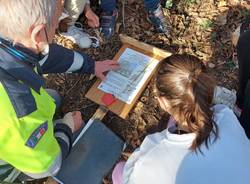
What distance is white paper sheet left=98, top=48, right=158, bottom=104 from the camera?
3.05 m

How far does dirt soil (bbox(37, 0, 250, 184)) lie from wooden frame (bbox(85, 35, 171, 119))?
3.8 inches

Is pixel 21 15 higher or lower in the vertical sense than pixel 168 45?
higher

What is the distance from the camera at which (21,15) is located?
1.85m

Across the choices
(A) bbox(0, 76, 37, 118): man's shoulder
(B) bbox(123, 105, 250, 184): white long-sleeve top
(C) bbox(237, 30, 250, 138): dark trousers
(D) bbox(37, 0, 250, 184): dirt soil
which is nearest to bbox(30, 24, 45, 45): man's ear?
(A) bbox(0, 76, 37, 118): man's shoulder

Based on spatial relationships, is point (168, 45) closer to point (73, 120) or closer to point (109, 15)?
point (109, 15)

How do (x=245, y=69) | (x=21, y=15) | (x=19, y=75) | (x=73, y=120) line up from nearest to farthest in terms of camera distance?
(x=21, y=15)
(x=19, y=75)
(x=245, y=69)
(x=73, y=120)

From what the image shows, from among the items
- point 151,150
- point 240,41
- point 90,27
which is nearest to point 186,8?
point 90,27

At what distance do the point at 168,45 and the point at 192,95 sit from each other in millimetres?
1482

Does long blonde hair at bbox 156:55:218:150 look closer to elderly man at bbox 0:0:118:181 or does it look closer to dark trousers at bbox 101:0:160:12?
elderly man at bbox 0:0:118:181

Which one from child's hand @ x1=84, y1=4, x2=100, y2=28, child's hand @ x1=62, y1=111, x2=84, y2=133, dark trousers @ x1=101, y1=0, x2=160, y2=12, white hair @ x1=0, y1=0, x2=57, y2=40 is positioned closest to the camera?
white hair @ x1=0, y1=0, x2=57, y2=40

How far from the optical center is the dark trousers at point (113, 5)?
10.6 ft

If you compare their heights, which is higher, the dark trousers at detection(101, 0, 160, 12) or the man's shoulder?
the man's shoulder

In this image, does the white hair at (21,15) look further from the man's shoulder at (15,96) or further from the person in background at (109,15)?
the person in background at (109,15)

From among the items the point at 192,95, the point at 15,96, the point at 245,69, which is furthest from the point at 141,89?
the point at 15,96
